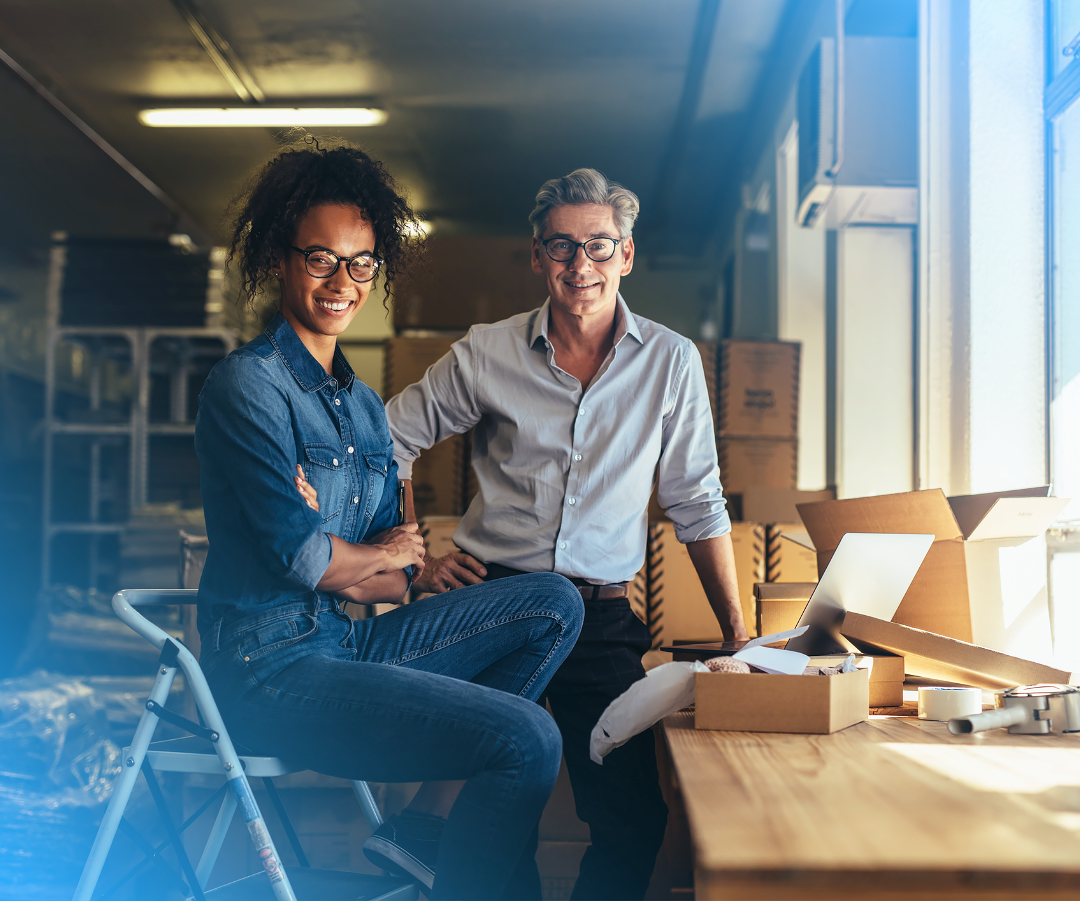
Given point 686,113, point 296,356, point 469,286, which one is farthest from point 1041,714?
point 686,113

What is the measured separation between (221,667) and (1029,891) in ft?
3.12

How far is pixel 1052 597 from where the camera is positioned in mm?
1835

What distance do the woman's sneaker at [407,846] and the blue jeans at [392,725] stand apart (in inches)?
8.3

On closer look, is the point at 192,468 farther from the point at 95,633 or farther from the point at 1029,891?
the point at 1029,891

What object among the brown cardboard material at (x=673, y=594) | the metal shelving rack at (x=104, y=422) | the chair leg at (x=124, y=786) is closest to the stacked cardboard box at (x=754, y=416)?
the brown cardboard material at (x=673, y=594)

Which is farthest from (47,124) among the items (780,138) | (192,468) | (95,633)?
(780,138)

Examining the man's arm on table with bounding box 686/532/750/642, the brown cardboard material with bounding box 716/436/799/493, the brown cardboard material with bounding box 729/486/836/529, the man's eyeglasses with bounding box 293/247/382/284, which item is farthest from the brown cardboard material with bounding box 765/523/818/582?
the man's eyeglasses with bounding box 293/247/382/284

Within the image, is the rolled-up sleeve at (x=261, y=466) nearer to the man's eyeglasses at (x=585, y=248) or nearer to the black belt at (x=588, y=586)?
the black belt at (x=588, y=586)

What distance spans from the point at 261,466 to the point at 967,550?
124cm

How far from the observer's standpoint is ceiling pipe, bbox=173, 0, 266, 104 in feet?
13.3

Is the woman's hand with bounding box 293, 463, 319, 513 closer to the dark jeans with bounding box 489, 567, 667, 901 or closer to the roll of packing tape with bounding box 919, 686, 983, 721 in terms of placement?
the dark jeans with bounding box 489, 567, 667, 901

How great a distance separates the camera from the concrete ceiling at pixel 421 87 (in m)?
4.06

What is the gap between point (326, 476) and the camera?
1280 mm

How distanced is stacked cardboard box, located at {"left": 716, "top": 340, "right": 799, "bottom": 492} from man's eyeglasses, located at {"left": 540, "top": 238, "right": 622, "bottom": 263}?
1.82 metres
